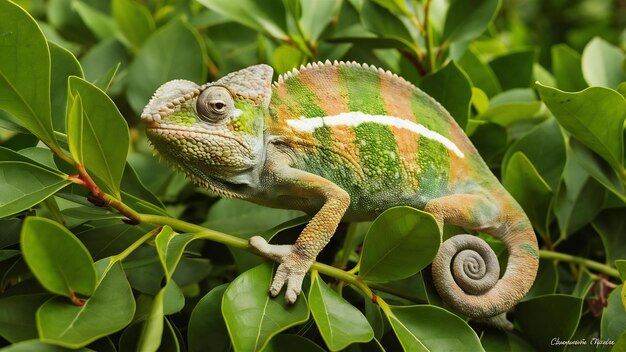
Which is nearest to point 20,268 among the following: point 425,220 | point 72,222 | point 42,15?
point 72,222

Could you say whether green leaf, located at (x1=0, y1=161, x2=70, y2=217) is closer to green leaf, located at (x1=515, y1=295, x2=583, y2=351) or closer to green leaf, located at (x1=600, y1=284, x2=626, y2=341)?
green leaf, located at (x1=515, y1=295, x2=583, y2=351)

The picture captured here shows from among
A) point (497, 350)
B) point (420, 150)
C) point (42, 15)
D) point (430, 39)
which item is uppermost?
point (430, 39)

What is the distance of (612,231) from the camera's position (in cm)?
158

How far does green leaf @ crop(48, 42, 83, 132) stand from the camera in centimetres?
130

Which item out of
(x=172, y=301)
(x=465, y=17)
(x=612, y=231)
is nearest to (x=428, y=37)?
(x=465, y=17)

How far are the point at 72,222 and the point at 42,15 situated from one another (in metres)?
1.82

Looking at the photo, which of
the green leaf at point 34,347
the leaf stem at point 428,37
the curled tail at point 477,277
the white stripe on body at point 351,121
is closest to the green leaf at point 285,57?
the leaf stem at point 428,37

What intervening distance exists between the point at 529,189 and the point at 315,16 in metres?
0.75

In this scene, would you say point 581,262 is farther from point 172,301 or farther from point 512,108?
point 172,301

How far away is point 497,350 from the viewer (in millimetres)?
1316

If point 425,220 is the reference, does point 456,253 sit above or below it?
below

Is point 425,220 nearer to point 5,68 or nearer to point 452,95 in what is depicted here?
point 452,95

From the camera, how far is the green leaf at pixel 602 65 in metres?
1.77

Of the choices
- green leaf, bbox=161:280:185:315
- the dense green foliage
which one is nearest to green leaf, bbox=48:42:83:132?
the dense green foliage
